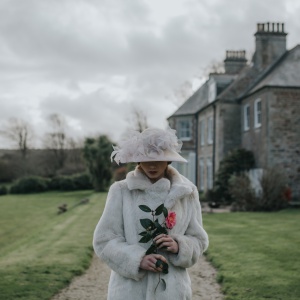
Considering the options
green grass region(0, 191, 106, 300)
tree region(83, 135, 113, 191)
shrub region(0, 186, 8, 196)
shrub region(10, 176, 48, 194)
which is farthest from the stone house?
shrub region(0, 186, 8, 196)

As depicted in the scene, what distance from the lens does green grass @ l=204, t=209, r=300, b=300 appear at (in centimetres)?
735

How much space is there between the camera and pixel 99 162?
1688 inches

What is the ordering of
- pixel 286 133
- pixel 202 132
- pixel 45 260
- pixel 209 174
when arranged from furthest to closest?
1. pixel 202 132
2. pixel 209 174
3. pixel 286 133
4. pixel 45 260

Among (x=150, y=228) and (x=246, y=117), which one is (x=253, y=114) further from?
(x=150, y=228)

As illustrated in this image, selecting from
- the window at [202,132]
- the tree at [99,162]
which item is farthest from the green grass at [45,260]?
the tree at [99,162]

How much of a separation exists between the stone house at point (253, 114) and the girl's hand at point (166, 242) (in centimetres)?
2086

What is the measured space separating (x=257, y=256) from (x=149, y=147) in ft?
23.3

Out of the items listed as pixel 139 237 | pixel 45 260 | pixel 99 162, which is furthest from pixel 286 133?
pixel 99 162

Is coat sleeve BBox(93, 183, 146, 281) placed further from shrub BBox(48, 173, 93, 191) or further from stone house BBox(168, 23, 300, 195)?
shrub BBox(48, 173, 93, 191)

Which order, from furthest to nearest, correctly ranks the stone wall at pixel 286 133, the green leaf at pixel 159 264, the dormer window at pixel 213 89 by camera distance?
the dormer window at pixel 213 89
the stone wall at pixel 286 133
the green leaf at pixel 159 264

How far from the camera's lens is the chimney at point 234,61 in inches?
1373

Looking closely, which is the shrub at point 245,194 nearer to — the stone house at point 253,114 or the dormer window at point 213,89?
the stone house at point 253,114

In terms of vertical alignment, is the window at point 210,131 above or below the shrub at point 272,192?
above

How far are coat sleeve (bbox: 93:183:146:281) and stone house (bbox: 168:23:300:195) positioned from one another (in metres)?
20.8
